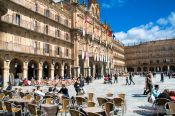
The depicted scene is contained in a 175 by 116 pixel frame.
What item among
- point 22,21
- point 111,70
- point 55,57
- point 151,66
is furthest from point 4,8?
point 151,66

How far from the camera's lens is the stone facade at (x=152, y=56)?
339ft

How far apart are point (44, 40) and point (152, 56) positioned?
7625cm

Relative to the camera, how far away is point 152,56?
10675 centimetres

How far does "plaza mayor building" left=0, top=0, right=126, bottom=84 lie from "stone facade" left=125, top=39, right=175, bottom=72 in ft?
162

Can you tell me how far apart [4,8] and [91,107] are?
23.6 metres

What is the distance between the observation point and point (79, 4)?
170 ft

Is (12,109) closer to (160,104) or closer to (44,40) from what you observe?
(160,104)

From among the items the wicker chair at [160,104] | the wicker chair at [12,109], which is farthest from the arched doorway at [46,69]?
the wicker chair at [160,104]

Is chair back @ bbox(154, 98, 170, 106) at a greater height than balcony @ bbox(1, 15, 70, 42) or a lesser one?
lesser

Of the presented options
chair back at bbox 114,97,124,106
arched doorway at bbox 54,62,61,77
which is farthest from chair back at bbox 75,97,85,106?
arched doorway at bbox 54,62,61,77

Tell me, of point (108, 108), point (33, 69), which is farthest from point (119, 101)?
point (33, 69)

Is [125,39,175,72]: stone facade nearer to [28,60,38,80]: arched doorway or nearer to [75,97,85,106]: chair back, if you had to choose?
[28,60,38,80]: arched doorway

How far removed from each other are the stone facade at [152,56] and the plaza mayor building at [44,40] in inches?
1947

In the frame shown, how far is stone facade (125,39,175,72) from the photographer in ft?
339
